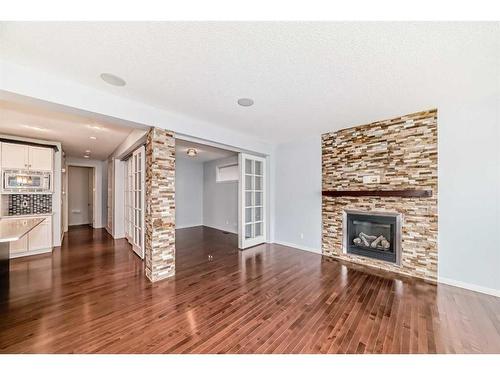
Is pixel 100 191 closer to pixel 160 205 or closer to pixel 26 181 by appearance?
pixel 26 181

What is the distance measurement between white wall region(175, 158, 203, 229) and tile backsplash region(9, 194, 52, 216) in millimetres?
3486

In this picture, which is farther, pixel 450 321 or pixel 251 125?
pixel 251 125

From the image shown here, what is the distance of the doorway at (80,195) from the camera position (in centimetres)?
835

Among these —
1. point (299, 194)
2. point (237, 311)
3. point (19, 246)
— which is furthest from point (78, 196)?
point (237, 311)

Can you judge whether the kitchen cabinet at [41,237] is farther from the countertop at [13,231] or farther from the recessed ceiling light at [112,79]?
the recessed ceiling light at [112,79]

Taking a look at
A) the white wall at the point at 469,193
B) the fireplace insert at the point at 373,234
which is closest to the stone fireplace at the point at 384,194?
the fireplace insert at the point at 373,234

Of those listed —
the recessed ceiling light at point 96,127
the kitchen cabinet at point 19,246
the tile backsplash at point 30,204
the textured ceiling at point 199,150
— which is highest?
the recessed ceiling light at point 96,127

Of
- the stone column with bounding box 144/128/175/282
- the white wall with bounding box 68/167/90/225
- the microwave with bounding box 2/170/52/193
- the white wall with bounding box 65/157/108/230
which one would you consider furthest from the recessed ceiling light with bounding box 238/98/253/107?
the white wall with bounding box 68/167/90/225

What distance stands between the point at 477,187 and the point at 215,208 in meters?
6.87

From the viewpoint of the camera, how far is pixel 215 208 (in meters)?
7.91

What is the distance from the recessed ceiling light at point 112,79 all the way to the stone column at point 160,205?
31.9 inches

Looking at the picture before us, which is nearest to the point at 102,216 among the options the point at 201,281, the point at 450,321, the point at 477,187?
the point at 201,281
